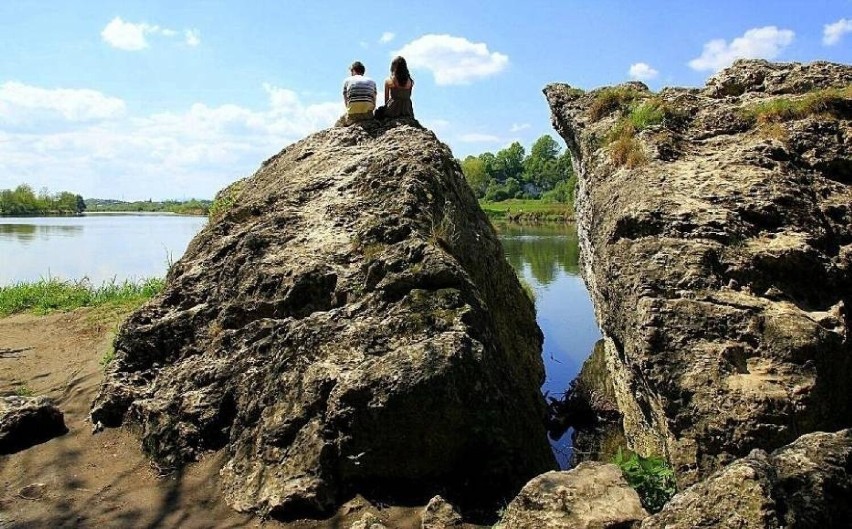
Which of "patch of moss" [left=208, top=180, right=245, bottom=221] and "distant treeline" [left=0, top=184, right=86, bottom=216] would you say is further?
"distant treeline" [left=0, top=184, right=86, bottom=216]

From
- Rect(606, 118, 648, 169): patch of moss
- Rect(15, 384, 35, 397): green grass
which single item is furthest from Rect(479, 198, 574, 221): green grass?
Rect(15, 384, 35, 397): green grass

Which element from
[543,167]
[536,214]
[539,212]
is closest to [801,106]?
[536,214]

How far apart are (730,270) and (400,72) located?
21.6 ft

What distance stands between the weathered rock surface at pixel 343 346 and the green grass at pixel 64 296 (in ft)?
26.5

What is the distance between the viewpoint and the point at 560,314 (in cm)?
2088

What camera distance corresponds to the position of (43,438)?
8.00 meters

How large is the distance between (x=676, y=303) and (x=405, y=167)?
4.17 m

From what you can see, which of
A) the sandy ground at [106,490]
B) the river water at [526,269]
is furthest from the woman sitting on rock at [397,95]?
the sandy ground at [106,490]

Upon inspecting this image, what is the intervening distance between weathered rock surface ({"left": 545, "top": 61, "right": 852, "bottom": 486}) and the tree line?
9980 cm

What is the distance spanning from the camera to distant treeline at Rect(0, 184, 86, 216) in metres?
111

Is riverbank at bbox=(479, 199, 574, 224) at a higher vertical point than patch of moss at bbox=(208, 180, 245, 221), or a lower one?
lower

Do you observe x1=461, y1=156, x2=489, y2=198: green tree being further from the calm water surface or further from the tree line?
the calm water surface

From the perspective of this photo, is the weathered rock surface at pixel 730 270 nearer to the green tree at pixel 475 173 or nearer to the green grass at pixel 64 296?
the green grass at pixel 64 296

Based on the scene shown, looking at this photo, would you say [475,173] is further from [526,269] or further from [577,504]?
[577,504]
